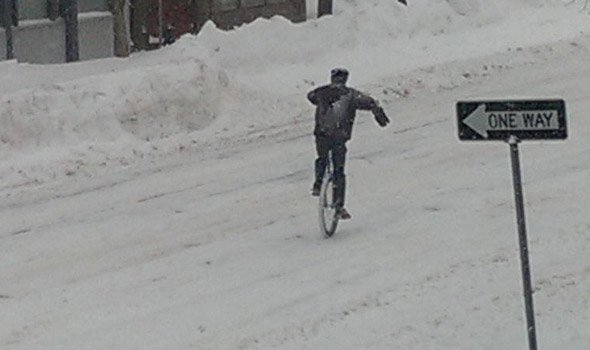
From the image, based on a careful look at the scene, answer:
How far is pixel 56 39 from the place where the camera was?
25.4m

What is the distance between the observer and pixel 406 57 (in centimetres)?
2619

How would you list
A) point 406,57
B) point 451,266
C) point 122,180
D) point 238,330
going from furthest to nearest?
1. point 406,57
2. point 122,180
3. point 451,266
4. point 238,330

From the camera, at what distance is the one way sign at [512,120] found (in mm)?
9328

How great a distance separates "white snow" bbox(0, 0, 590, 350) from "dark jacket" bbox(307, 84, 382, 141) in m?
1.16

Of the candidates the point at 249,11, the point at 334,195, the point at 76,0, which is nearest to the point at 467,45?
the point at 249,11

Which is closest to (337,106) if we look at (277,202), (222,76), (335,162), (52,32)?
(335,162)

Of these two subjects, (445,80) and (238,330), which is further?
(445,80)

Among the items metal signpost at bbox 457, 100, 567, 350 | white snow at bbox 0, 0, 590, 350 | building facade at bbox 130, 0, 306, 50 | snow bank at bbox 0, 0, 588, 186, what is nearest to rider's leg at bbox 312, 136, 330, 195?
white snow at bbox 0, 0, 590, 350

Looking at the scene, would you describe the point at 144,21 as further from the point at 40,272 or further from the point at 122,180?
the point at 40,272

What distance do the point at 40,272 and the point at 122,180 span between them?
4286 mm

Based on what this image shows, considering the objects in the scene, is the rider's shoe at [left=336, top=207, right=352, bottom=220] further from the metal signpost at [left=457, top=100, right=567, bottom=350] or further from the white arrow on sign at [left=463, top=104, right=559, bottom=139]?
the white arrow on sign at [left=463, top=104, right=559, bottom=139]

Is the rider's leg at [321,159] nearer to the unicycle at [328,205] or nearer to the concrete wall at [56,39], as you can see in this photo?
the unicycle at [328,205]

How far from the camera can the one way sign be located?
9.33 meters

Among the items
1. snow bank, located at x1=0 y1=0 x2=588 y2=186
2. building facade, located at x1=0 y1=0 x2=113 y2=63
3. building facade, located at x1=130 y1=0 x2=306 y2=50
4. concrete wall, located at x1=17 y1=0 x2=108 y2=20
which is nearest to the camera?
snow bank, located at x1=0 y1=0 x2=588 y2=186
